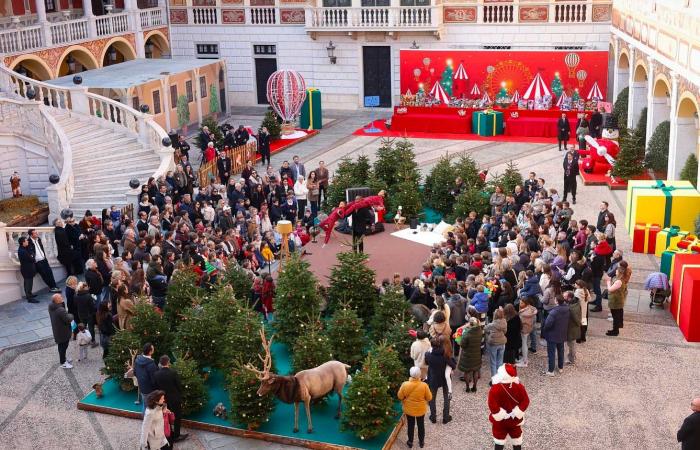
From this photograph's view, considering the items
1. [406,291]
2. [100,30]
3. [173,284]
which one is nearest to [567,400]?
[406,291]

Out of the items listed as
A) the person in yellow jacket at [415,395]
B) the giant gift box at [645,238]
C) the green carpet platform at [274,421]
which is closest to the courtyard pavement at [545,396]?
the green carpet platform at [274,421]

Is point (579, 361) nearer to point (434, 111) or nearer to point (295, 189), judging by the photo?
point (295, 189)

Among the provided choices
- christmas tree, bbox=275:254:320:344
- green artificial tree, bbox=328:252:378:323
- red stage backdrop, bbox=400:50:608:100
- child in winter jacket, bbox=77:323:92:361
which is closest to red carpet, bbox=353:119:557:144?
red stage backdrop, bbox=400:50:608:100

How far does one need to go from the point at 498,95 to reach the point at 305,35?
933 cm

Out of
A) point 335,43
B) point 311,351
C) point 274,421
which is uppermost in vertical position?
point 335,43

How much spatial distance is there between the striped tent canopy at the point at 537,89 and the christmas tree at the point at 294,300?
813 inches

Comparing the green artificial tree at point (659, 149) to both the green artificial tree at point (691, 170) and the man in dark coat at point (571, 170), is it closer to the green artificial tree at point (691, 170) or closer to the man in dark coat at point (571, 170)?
the green artificial tree at point (691, 170)

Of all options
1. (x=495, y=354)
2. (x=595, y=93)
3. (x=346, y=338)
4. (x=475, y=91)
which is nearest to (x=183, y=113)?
(x=475, y=91)

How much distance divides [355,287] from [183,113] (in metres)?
20.1

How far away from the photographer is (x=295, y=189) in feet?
74.5

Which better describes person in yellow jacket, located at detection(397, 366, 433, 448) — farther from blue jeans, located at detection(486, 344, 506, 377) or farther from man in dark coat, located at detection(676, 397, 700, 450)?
man in dark coat, located at detection(676, 397, 700, 450)

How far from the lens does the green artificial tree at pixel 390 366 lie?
43.1 feet

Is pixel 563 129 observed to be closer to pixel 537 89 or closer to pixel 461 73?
pixel 537 89

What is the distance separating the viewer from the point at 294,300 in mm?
15234
